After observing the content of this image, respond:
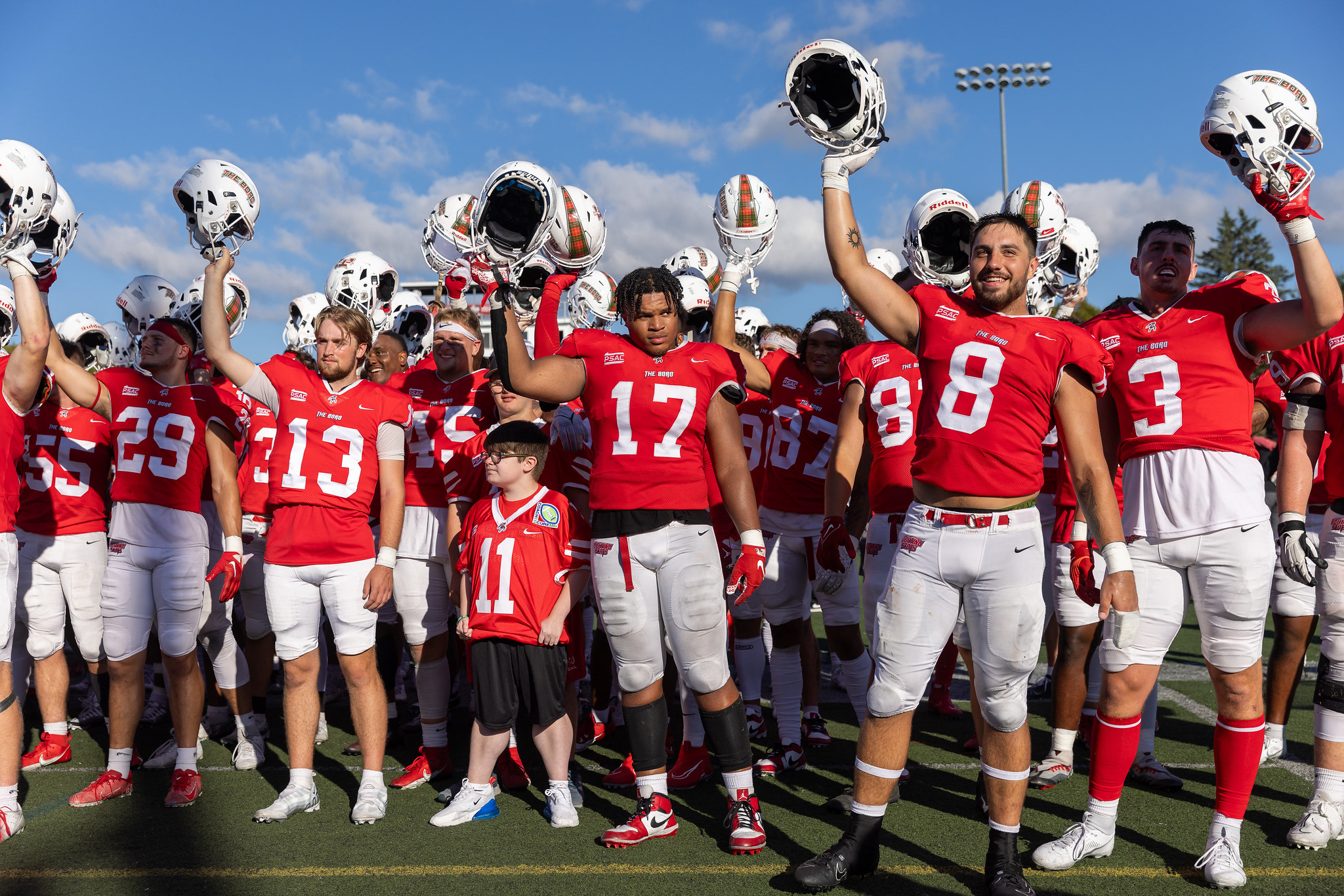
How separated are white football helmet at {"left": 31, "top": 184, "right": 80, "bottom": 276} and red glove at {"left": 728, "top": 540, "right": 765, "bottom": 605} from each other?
3473 millimetres

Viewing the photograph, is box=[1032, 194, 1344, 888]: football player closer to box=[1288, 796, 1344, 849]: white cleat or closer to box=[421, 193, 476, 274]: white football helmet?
box=[1288, 796, 1344, 849]: white cleat

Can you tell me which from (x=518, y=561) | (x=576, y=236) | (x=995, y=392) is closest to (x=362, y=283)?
(x=576, y=236)

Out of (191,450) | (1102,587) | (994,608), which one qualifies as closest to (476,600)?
(191,450)

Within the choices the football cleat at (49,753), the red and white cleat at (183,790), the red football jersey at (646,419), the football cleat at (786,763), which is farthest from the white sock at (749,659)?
the football cleat at (49,753)

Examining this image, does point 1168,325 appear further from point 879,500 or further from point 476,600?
point 476,600

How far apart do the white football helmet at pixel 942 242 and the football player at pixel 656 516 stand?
1.33m

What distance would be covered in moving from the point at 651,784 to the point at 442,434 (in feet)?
7.45

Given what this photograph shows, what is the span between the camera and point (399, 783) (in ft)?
15.9

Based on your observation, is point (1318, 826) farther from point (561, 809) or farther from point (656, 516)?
point (561, 809)

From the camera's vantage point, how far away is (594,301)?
22.3 feet

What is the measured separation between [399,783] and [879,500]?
2854mm

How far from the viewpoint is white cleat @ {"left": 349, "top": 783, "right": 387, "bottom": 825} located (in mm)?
4355

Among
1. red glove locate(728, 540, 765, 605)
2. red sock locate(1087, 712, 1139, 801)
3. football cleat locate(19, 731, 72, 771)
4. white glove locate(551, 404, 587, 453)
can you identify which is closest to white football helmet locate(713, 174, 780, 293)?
white glove locate(551, 404, 587, 453)

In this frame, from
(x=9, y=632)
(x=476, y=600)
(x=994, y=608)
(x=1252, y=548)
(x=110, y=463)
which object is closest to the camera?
(x=994, y=608)
